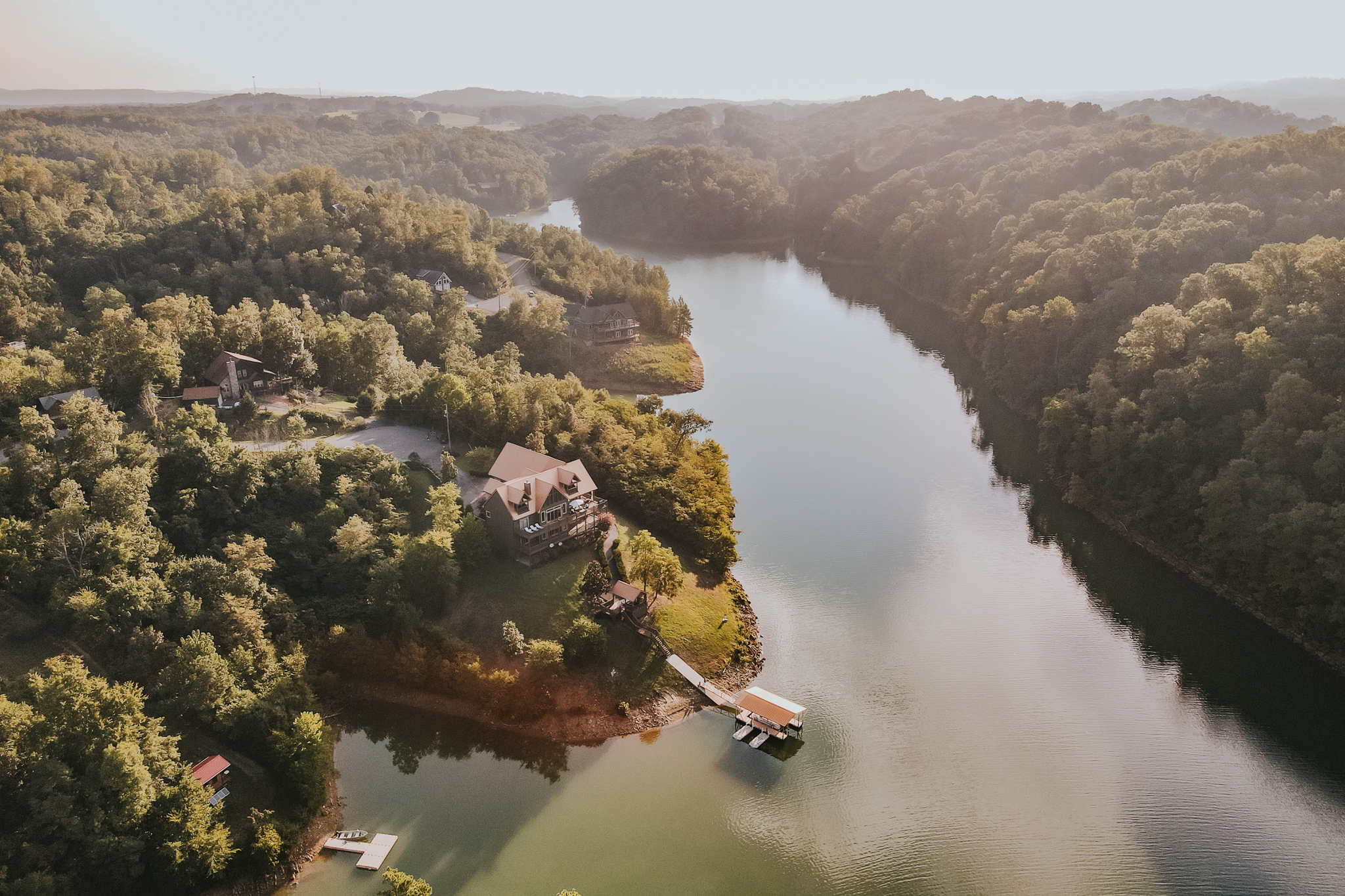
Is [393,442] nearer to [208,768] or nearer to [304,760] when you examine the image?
[304,760]

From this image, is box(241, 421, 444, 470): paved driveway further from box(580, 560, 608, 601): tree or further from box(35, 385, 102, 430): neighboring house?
box(580, 560, 608, 601): tree

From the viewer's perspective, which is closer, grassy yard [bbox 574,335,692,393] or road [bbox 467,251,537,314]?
grassy yard [bbox 574,335,692,393]

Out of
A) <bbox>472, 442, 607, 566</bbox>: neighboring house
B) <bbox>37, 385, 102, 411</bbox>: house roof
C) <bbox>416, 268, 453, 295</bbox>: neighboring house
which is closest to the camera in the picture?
<bbox>472, 442, 607, 566</bbox>: neighboring house

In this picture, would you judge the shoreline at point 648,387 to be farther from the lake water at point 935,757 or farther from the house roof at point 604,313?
the lake water at point 935,757

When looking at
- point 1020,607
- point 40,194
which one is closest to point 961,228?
point 1020,607

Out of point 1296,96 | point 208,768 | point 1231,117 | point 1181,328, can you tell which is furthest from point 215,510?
point 1296,96

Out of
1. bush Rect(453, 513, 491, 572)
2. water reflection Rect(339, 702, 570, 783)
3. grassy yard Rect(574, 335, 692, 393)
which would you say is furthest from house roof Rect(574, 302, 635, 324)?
water reflection Rect(339, 702, 570, 783)

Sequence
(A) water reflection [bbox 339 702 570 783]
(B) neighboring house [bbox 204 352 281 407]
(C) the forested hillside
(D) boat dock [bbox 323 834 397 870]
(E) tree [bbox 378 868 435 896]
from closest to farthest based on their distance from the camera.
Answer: (E) tree [bbox 378 868 435 896]
(D) boat dock [bbox 323 834 397 870]
(A) water reflection [bbox 339 702 570 783]
(C) the forested hillside
(B) neighboring house [bbox 204 352 281 407]
